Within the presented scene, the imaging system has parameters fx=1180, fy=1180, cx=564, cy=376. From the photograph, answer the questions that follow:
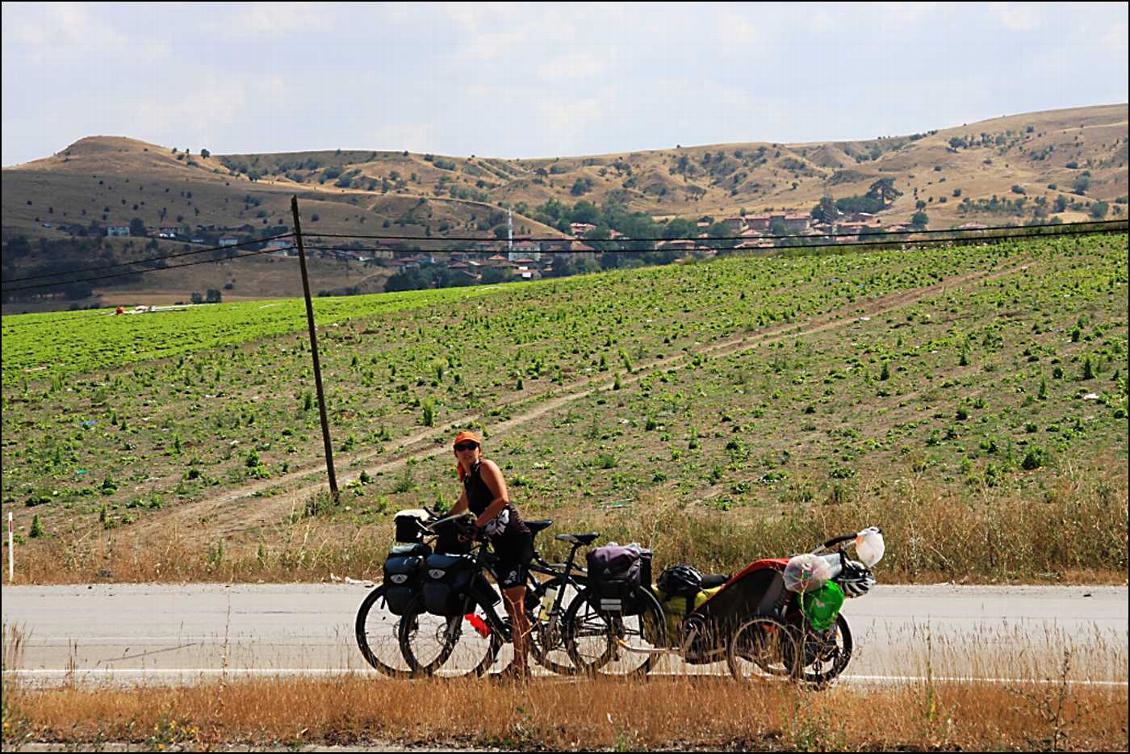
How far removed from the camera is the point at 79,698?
8242mm

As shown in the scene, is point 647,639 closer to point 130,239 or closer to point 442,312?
point 442,312

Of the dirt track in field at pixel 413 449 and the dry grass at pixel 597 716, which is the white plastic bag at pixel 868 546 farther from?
the dirt track in field at pixel 413 449

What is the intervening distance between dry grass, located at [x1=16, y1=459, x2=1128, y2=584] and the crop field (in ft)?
0.15

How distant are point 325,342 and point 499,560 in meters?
48.1

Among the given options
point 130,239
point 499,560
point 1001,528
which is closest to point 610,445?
point 1001,528

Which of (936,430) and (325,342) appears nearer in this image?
(936,430)

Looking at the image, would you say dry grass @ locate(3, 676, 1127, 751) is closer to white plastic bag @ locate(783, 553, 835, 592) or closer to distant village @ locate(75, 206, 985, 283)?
white plastic bag @ locate(783, 553, 835, 592)

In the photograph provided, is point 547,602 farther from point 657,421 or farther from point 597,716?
point 657,421

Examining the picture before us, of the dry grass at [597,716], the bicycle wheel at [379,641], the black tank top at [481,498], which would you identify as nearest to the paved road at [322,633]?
the bicycle wheel at [379,641]

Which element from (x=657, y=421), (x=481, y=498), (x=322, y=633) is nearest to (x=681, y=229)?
(x=657, y=421)

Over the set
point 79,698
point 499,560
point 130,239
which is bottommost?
point 130,239

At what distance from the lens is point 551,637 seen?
874cm

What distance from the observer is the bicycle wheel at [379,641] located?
8.99m

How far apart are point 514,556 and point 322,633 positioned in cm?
365
